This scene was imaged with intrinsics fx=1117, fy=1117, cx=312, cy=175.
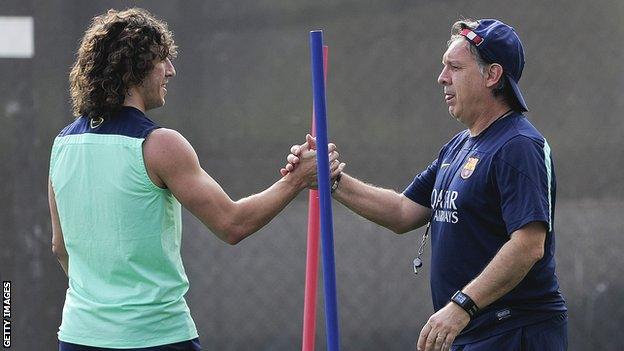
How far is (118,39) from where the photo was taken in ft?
10.9

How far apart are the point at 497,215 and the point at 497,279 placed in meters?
0.23

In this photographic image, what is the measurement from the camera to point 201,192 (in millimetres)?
3275

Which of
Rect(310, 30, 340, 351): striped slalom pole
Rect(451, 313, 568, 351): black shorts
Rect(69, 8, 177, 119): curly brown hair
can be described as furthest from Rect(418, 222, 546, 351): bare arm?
Rect(69, 8, 177, 119): curly brown hair

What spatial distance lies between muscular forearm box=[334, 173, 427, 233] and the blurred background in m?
1.06

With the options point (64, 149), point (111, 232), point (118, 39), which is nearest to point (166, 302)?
point (111, 232)

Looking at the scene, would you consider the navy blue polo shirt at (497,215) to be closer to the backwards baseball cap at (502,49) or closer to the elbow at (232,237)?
the backwards baseball cap at (502,49)

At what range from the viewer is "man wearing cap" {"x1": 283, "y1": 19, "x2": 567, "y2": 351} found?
329 centimetres

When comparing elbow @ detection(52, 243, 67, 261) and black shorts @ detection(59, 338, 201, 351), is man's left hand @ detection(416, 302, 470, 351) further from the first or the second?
elbow @ detection(52, 243, 67, 261)

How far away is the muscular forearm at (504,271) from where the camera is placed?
3.28 m

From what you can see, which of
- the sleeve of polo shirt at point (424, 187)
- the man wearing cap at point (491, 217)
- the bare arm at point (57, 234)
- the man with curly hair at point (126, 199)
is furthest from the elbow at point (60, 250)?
the sleeve of polo shirt at point (424, 187)

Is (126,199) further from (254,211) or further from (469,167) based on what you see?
(469,167)

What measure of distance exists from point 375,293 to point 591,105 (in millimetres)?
1365

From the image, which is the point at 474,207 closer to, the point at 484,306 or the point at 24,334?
the point at 484,306

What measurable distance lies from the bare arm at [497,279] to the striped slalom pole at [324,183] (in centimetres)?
30
